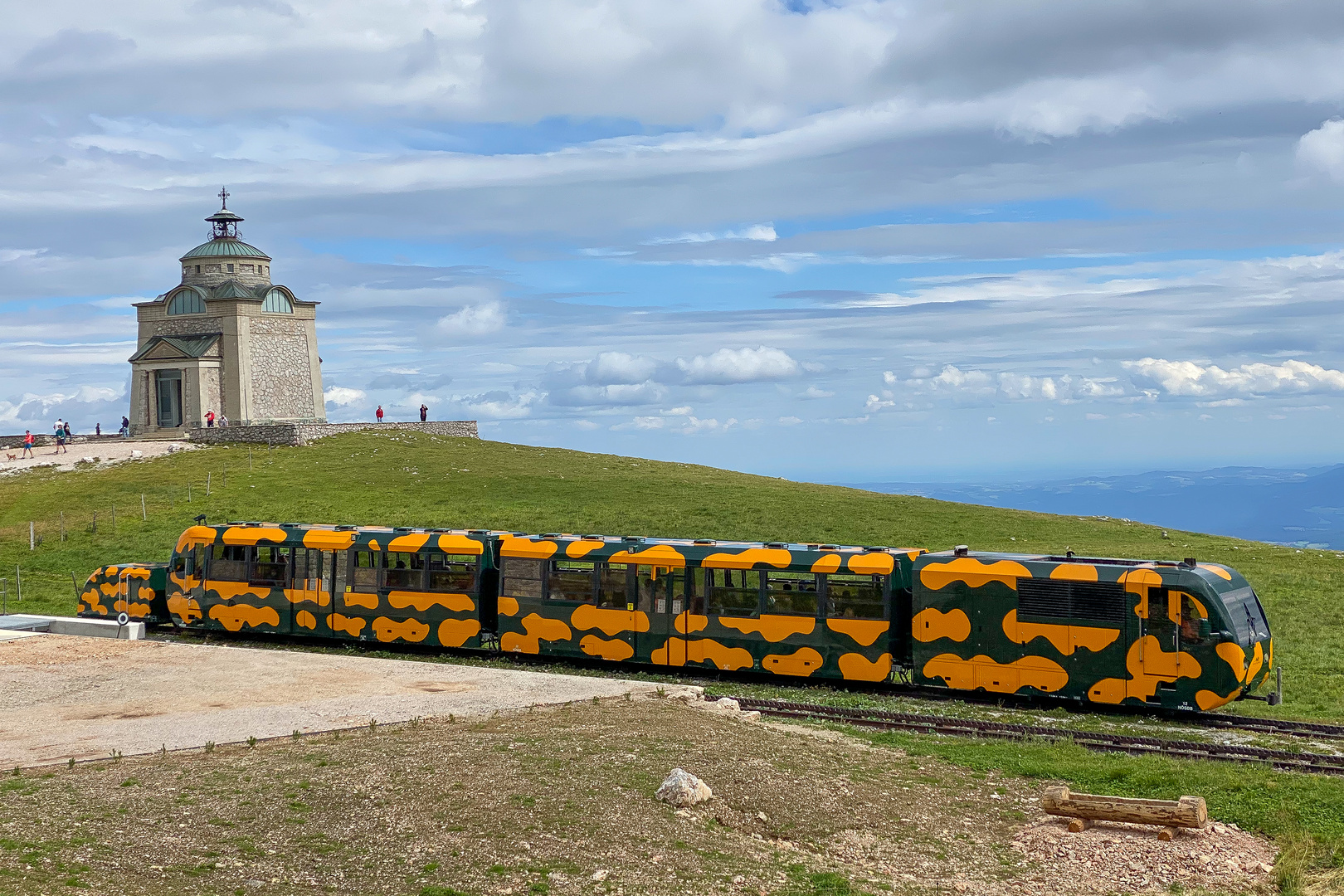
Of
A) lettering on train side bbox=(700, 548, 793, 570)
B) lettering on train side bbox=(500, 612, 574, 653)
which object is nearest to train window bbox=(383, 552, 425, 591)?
lettering on train side bbox=(500, 612, 574, 653)

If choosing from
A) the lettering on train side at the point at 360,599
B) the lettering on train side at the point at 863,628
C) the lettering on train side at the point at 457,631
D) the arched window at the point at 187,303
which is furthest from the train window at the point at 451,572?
the arched window at the point at 187,303

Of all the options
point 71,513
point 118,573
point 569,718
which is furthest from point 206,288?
point 569,718

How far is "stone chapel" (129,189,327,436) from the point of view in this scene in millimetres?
83500

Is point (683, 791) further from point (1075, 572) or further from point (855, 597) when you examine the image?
point (1075, 572)

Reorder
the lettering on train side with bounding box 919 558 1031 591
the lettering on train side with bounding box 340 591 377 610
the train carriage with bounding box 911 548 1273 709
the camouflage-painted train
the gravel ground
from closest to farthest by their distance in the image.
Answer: the train carriage with bounding box 911 548 1273 709 → the camouflage-painted train → the lettering on train side with bounding box 919 558 1031 591 → the lettering on train side with bounding box 340 591 377 610 → the gravel ground

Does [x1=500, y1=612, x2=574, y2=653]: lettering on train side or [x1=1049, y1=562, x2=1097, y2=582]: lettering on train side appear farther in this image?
[x1=500, y1=612, x2=574, y2=653]: lettering on train side

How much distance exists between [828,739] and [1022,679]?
20.2 feet

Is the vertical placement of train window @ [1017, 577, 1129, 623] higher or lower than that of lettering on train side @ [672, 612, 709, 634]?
higher

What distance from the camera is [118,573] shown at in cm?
3656

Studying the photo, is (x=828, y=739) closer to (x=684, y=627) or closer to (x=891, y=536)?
(x=684, y=627)

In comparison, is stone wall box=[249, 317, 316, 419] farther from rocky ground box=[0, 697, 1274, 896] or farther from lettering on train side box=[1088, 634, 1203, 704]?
lettering on train side box=[1088, 634, 1203, 704]

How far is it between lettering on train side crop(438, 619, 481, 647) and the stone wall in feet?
193

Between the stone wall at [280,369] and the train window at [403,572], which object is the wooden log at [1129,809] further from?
the stone wall at [280,369]

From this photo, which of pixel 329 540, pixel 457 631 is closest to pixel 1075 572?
pixel 457 631
